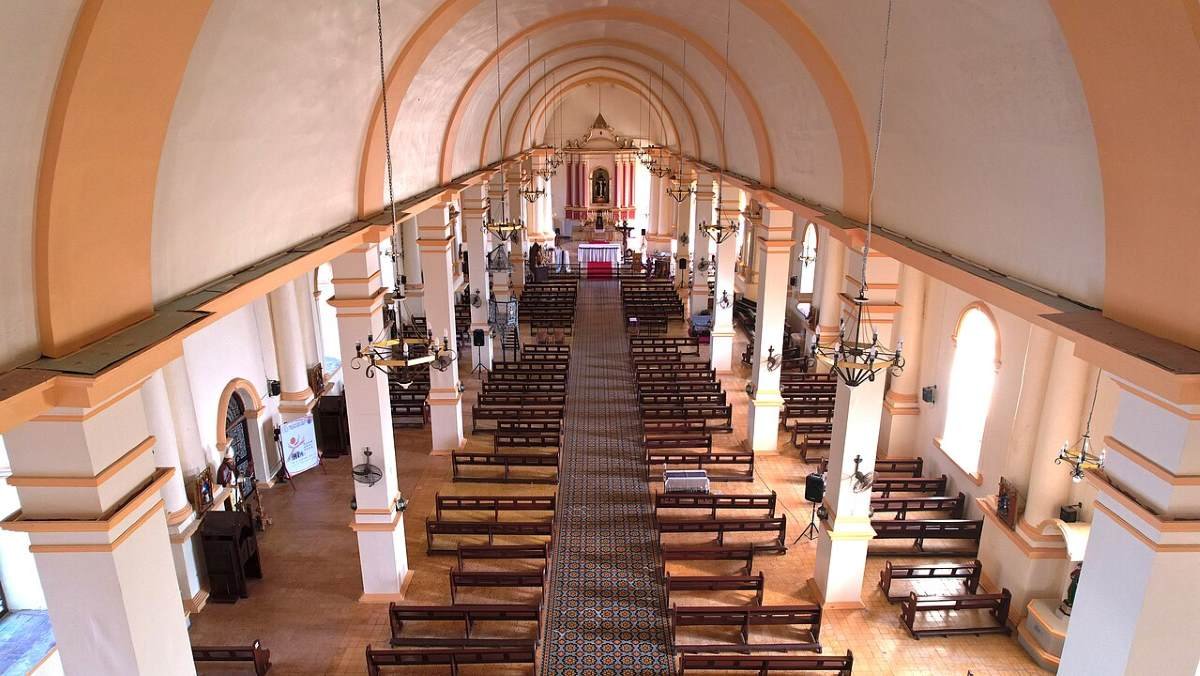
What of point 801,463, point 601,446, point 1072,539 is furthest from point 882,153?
point 601,446

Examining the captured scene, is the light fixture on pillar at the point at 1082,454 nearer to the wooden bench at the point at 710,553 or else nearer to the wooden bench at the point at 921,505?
the wooden bench at the point at 921,505

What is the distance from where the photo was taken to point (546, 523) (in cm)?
1181

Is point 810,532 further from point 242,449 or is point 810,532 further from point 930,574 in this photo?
point 242,449

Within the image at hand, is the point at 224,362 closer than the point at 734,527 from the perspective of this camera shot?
No

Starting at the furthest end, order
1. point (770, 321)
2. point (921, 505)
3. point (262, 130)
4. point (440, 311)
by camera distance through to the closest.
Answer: point (770, 321) → point (440, 311) → point (921, 505) → point (262, 130)

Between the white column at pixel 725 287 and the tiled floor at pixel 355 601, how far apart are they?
643 cm

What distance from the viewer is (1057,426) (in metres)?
9.82

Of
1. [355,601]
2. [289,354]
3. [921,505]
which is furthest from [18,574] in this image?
[921,505]

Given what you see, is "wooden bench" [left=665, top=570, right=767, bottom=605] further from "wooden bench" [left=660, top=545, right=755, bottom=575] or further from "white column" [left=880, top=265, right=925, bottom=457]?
"white column" [left=880, top=265, right=925, bottom=457]

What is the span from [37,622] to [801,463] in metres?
13.1

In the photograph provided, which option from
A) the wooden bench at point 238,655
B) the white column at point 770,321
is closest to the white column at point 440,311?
the wooden bench at point 238,655

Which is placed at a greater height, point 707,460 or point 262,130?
point 262,130

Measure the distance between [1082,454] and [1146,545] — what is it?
4339 mm

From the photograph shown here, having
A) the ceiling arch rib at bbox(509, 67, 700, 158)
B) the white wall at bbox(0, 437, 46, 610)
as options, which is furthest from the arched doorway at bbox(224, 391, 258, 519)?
the ceiling arch rib at bbox(509, 67, 700, 158)
